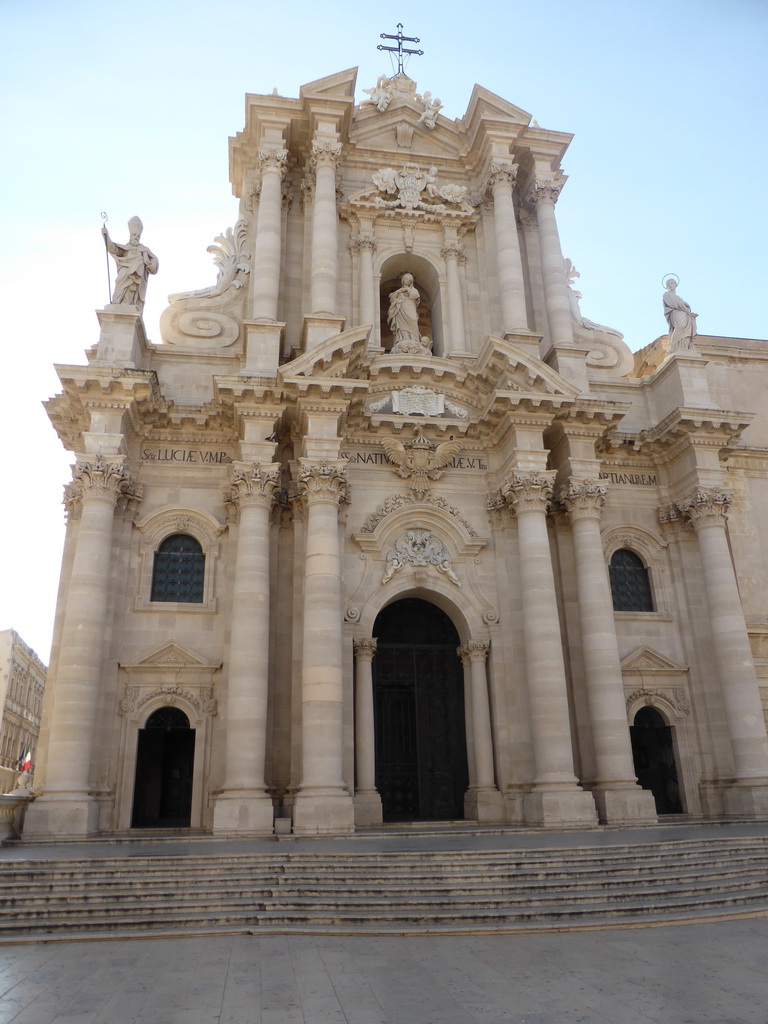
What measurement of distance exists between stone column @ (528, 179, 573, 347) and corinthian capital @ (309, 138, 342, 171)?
6.73m

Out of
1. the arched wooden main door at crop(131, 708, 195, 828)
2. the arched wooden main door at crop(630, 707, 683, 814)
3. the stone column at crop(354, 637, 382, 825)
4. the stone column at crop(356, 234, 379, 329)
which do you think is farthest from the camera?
the stone column at crop(356, 234, 379, 329)

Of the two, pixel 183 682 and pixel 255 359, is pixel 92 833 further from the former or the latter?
pixel 255 359

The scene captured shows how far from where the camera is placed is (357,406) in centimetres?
2080

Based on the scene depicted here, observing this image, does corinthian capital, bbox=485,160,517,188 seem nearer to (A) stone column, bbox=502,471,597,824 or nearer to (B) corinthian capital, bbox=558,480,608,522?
(A) stone column, bbox=502,471,597,824

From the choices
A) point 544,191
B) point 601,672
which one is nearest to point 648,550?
point 601,672

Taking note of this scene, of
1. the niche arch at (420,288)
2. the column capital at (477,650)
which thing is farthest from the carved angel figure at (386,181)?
the column capital at (477,650)

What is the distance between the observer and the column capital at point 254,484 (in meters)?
19.3

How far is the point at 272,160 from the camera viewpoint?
23.8 m

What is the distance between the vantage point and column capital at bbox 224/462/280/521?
19.3m

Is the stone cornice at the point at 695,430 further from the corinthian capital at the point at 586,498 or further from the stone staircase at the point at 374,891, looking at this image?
the stone staircase at the point at 374,891

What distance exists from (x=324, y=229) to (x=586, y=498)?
10.8 m

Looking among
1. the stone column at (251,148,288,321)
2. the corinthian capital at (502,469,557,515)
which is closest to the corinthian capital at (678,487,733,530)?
the corinthian capital at (502,469,557,515)

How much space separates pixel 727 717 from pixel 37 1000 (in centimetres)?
1817

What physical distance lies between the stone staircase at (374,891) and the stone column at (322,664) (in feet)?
12.5
